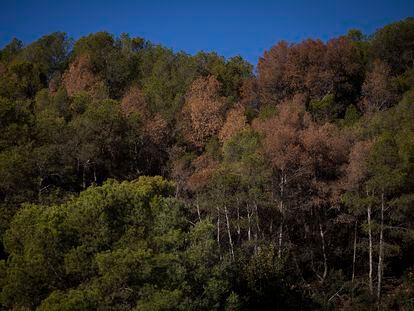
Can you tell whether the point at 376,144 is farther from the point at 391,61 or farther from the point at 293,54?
the point at 391,61

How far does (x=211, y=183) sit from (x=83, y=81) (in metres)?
26.5

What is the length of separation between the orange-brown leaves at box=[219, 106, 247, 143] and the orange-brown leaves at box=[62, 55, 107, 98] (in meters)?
14.1

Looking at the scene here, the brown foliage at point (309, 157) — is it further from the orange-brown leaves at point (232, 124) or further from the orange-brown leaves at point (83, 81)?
the orange-brown leaves at point (83, 81)

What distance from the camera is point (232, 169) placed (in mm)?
33062

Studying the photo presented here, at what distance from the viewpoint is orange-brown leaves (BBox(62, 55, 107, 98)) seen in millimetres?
51531

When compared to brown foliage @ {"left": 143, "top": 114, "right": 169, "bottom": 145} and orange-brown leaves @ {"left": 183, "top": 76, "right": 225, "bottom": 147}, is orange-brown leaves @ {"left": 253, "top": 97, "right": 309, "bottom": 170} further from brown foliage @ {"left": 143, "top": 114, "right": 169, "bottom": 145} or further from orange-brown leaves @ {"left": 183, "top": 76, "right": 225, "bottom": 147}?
brown foliage @ {"left": 143, "top": 114, "right": 169, "bottom": 145}

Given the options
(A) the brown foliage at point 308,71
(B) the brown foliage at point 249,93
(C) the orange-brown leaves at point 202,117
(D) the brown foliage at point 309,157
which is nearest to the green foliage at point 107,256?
(D) the brown foliage at point 309,157

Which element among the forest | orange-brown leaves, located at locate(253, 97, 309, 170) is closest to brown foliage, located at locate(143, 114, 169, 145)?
the forest

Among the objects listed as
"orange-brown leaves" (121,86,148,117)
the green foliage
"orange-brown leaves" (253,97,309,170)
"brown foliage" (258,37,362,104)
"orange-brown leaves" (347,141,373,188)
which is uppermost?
"brown foliage" (258,37,362,104)

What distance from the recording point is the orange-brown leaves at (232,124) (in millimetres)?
42562

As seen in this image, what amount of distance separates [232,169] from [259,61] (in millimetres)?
28384

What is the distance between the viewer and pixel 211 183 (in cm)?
3362

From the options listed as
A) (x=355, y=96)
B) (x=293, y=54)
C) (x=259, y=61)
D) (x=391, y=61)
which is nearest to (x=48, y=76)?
(x=259, y=61)

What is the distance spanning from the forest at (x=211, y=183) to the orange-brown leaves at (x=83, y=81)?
245 mm
